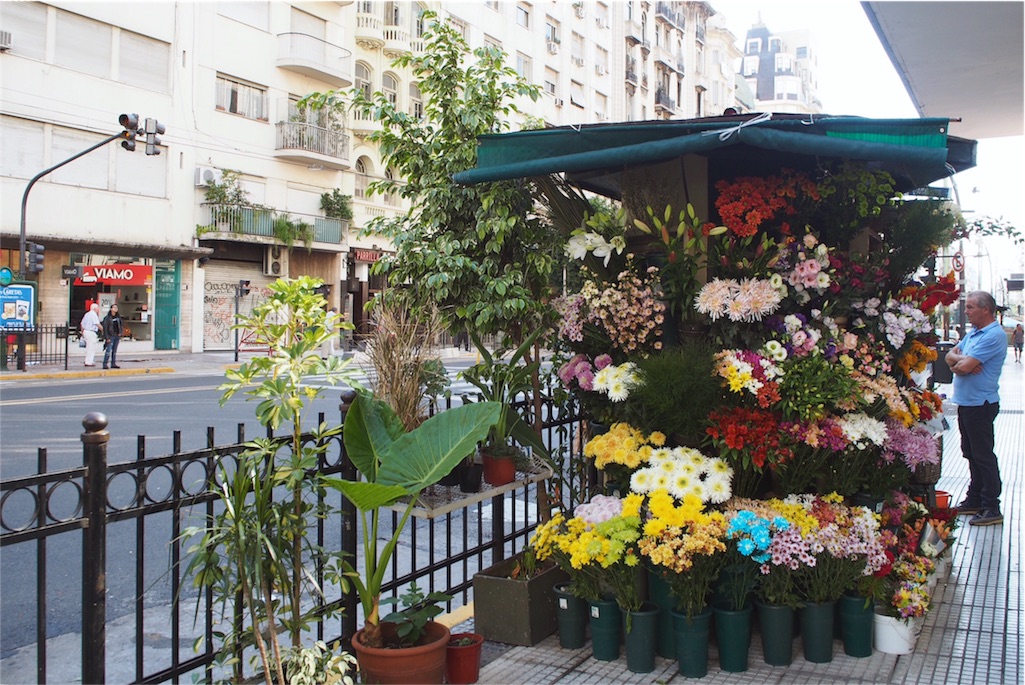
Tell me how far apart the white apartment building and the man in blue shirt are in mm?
14660

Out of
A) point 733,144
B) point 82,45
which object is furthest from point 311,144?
point 733,144

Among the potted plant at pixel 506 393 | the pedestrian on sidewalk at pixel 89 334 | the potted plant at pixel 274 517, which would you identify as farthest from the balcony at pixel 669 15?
the potted plant at pixel 274 517

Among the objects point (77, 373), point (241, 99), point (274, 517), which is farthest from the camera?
point (241, 99)

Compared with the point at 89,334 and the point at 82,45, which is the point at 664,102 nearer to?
the point at 82,45

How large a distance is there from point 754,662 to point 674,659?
1.21 feet

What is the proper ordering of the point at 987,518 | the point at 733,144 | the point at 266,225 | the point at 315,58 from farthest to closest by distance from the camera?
the point at 315,58, the point at 266,225, the point at 987,518, the point at 733,144

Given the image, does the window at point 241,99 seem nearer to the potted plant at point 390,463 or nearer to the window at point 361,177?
the window at point 361,177

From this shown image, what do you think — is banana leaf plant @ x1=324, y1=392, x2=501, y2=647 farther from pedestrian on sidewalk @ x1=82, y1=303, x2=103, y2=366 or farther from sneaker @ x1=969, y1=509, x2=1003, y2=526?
pedestrian on sidewalk @ x1=82, y1=303, x2=103, y2=366

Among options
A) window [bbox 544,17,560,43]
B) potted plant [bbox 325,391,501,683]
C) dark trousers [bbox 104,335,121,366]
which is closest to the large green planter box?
potted plant [bbox 325,391,501,683]

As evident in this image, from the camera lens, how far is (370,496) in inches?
128

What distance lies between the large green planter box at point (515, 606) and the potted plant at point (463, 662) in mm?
466

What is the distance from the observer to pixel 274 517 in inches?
118

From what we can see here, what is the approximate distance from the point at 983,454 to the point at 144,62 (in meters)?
25.1

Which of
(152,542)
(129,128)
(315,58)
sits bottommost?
(152,542)
